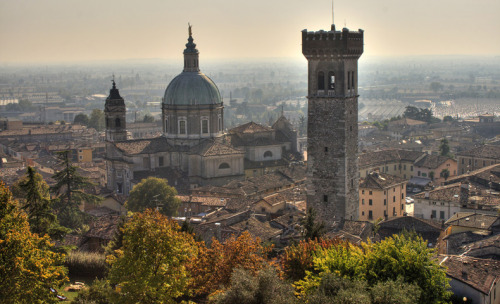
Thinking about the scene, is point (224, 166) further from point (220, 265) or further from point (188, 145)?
point (220, 265)

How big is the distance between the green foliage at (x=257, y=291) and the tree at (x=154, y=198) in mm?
18932

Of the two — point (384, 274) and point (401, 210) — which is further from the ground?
point (384, 274)

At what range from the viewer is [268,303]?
57.0ft

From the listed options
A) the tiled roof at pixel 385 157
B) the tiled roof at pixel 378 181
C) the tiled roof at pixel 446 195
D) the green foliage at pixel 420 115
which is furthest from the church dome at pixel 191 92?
the green foliage at pixel 420 115

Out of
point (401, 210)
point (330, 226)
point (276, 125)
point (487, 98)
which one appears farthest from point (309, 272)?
point (487, 98)

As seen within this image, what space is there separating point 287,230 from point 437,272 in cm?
1239

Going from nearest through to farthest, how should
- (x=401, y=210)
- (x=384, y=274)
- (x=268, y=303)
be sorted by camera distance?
(x=268, y=303) → (x=384, y=274) → (x=401, y=210)

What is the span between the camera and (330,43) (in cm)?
2928

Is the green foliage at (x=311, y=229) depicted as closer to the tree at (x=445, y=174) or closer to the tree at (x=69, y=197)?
the tree at (x=69, y=197)

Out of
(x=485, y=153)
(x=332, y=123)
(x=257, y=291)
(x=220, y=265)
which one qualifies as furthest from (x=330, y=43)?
(x=485, y=153)

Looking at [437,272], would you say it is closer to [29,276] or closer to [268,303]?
[268,303]

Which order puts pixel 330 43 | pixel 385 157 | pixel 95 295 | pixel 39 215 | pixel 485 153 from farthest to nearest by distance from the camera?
1. pixel 485 153
2. pixel 385 157
3. pixel 330 43
4. pixel 39 215
5. pixel 95 295

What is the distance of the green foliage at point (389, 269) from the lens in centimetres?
1812

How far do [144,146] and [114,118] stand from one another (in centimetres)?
320
